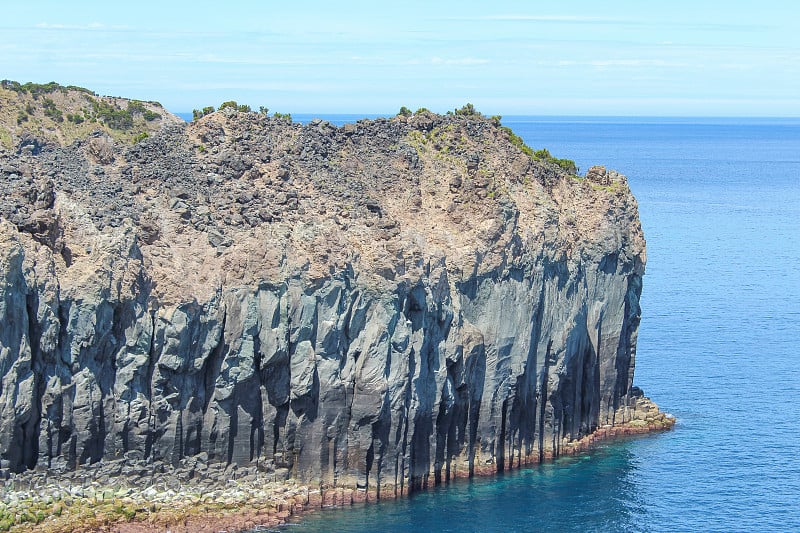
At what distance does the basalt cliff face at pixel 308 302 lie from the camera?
66.8m

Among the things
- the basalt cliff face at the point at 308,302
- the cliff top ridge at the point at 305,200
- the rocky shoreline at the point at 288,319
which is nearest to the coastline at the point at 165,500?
the rocky shoreline at the point at 288,319

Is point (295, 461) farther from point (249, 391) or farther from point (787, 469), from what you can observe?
point (787, 469)

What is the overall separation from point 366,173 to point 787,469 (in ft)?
103

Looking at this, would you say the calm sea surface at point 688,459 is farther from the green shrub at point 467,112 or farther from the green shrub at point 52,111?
the green shrub at point 52,111

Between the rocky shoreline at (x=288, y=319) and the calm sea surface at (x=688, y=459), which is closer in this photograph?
the rocky shoreline at (x=288, y=319)

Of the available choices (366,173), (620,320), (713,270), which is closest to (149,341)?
(366,173)

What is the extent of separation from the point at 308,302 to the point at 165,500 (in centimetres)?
1295

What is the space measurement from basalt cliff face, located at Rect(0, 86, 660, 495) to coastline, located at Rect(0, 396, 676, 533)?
1001 millimetres

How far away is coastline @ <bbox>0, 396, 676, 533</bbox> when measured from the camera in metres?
63.8

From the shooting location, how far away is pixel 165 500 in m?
67.4

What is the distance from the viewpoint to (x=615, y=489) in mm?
75812

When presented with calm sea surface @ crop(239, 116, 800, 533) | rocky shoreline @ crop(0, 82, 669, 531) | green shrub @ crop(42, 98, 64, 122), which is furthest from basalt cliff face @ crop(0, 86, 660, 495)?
green shrub @ crop(42, 98, 64, 122)

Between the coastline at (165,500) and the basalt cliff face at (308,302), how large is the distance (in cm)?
100

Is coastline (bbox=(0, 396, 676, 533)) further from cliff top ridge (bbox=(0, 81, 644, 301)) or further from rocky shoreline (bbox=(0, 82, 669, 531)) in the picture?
cliff top ridge (bbox=(0, 81, 644, 301))
